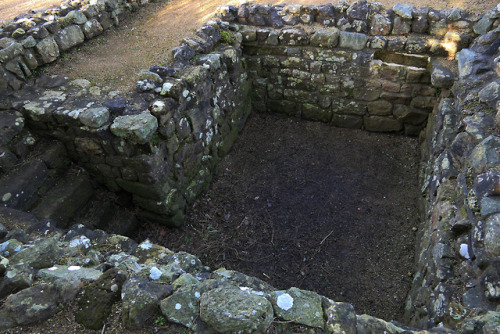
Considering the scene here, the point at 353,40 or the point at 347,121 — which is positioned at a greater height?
the point at 353,40

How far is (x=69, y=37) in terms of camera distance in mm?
5074

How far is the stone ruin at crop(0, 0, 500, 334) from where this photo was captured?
7.47 feet

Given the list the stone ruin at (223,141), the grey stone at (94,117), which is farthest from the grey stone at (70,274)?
the grey stone at (94,117)

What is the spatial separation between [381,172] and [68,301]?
173 inches

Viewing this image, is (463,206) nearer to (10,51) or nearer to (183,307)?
(183,307)

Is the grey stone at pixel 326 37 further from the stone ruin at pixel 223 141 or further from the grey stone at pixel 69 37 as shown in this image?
the grey stone at pixel 69 37

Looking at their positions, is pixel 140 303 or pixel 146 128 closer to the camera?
pixel 140 303

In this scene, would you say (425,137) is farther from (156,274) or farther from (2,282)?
(2,282)

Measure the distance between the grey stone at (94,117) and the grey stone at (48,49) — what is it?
1355 millimetres

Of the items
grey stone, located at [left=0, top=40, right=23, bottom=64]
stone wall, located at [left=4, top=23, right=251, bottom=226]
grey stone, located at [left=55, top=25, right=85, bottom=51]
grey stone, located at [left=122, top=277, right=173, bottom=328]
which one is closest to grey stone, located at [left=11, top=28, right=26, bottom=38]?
grey stone, located at [left=0, top=40, right=23, bottom=64]

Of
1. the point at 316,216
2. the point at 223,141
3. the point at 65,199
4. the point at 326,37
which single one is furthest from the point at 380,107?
the point at 65,199

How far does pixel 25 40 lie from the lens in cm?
450

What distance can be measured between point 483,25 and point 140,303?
207 inches

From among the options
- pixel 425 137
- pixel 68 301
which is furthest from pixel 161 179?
pixel 425 137
